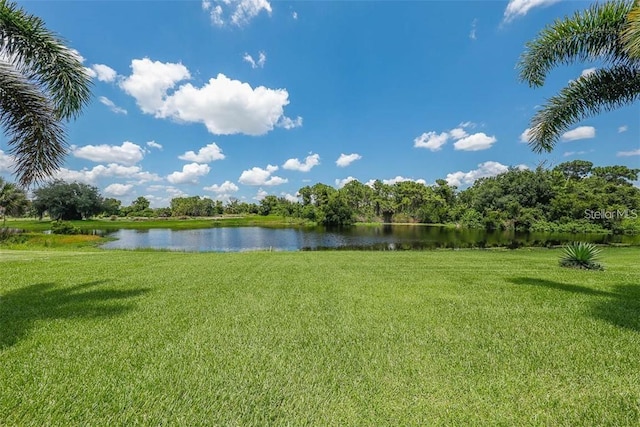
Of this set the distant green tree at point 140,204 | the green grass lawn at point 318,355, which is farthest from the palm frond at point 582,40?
the distant green tree at point 140,204

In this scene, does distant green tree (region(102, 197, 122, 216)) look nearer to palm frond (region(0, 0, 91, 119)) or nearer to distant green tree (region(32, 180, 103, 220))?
distant green tree (region(32, 180, 103, 220))

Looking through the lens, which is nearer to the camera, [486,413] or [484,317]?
[486,413]

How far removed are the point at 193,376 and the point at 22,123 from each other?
591 cm

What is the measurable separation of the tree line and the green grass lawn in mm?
14039

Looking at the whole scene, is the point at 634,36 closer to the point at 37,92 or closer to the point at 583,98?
the point at 583,98

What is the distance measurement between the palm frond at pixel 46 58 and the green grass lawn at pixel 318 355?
402 centimetres

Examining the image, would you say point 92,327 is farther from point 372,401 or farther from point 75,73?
point 75,73

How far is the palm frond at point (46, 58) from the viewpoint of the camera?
4.96m

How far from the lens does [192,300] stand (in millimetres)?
6062

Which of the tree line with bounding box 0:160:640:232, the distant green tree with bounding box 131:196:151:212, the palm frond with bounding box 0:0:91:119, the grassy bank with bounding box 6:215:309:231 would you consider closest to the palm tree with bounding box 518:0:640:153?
the palm frond with bounding box 0:0:91:119

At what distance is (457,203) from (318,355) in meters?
93.2

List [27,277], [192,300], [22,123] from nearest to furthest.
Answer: [22,123] < [192,300] < [27,277]

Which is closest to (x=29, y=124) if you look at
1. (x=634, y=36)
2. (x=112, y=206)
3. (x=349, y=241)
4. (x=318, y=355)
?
(x=318, y=355)

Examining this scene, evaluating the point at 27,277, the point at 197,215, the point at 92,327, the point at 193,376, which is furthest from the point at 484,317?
the point at 197,215
